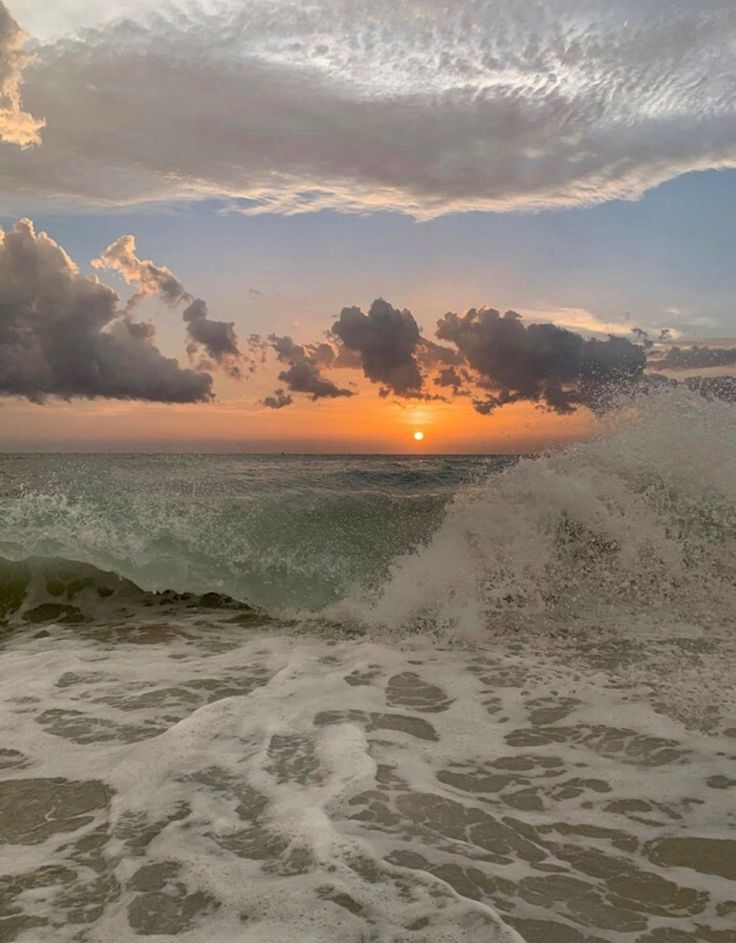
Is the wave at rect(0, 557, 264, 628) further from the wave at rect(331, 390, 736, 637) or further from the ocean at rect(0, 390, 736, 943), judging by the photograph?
the wave at rect(331, 390, 736, 637)

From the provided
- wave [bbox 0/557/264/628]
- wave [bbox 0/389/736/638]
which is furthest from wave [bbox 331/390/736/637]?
wave [bbox 0/557/264/628]

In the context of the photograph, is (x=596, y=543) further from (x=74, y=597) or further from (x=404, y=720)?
(x=74, y=597)

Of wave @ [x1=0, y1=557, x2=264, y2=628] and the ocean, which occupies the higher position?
the ocean

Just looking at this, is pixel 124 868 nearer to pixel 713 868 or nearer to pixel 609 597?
pixel 713 868

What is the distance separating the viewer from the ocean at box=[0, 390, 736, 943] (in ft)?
10.7

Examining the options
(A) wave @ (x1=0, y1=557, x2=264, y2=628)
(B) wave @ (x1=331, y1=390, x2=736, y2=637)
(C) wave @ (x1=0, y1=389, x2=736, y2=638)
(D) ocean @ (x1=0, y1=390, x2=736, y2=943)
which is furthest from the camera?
(A) wave @ (x1=0, y1=557, x2=264, y2=628)

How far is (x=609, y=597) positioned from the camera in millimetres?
9977

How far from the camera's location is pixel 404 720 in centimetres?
561

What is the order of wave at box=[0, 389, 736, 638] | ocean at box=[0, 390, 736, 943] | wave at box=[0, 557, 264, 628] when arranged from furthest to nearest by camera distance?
wave at box=[0, 557, 264, 628] < wave at box=[0, 389, 736, 638] < ocean at box=[0, 390, 736, 943]

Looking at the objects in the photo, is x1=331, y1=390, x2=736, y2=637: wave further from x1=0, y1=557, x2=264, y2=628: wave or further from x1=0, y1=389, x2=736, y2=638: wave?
x1=0, y1=557, x2=264, y2=628: wave

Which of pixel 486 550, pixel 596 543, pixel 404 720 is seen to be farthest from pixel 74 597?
pixel 596 543

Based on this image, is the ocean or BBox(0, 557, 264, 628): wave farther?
BBox(0, 557, 264, 628): wave

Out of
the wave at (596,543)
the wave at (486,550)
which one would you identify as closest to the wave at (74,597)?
the wave at (486,550)

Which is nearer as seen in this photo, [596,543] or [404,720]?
[404,720]
